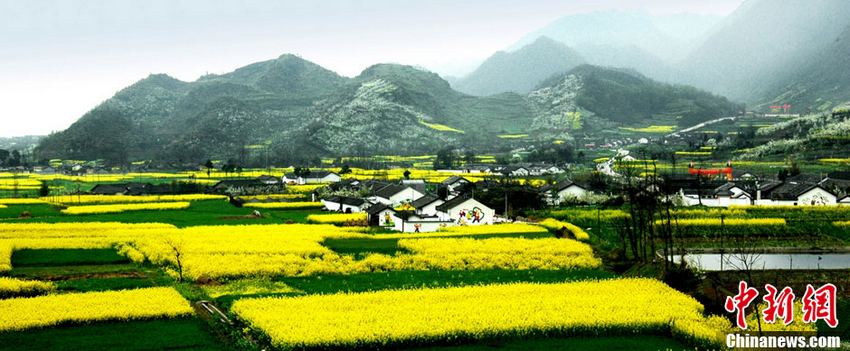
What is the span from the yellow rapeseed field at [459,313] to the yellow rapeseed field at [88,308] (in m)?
2.33

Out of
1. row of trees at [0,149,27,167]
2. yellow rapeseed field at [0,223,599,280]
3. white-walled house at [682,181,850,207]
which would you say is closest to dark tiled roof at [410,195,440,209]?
yellow rapeseed field at [0,223,599,280]

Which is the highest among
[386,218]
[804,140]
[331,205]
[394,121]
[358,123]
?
[394,121]

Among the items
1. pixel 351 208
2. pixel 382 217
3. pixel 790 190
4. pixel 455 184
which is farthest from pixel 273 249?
pixel 455 184

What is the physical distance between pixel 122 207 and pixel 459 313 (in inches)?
1864

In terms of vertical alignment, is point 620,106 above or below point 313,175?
above

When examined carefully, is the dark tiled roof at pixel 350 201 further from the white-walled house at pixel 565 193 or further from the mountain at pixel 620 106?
the mountain at pixel 620 106

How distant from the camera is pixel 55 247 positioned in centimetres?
3756

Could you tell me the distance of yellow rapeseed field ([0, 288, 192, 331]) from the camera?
21.3 metres

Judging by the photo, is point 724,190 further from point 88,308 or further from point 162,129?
point 162,129

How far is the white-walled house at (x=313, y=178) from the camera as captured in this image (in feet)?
313

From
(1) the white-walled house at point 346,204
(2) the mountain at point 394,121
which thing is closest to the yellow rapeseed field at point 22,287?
(1) the white-walled house at point 346,204

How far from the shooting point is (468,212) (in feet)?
165

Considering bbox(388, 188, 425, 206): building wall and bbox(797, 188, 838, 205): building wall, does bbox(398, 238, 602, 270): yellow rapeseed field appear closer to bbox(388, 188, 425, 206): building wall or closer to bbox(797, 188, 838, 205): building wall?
bbox(388, 188, 425, 206): building wall

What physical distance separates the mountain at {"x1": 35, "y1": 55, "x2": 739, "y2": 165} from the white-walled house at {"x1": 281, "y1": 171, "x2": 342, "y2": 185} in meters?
38.2
